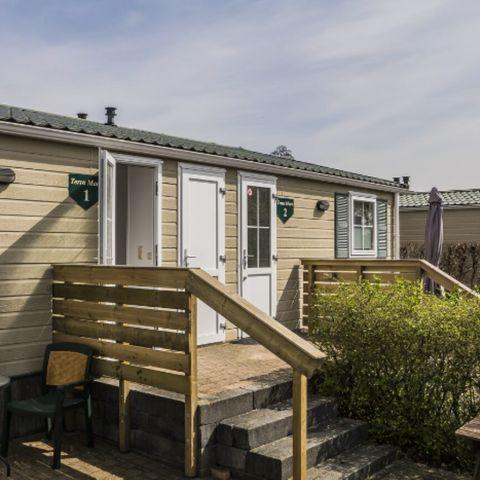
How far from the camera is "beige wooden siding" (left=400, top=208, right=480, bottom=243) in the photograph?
17.5 meters

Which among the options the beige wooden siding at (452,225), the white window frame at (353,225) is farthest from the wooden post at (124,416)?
the beige wooden siding at (452,225)

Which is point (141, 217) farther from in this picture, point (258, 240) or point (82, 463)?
point (82, 463)

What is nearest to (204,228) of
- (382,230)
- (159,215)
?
(159,215)

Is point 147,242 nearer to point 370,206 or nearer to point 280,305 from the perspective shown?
point 280,305

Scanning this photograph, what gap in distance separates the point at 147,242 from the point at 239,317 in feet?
9.49

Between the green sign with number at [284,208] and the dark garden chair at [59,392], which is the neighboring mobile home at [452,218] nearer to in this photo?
the green sign with number at [284,208]

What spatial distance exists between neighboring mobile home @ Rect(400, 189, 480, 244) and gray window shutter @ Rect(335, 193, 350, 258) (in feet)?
31.7

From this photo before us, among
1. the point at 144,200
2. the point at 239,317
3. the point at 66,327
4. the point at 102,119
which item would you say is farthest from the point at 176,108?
the point at 239,317

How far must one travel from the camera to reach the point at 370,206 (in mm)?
9625

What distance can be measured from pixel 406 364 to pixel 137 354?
7.40 feet

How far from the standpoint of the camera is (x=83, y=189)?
553 centimetres

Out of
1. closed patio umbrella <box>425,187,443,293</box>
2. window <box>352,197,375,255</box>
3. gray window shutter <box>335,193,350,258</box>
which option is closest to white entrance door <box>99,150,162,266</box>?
gray window shutter <box>335,193,350,258</box>

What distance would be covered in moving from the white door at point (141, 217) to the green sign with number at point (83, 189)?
825 mm

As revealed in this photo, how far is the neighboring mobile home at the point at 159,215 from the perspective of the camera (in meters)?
5.07
